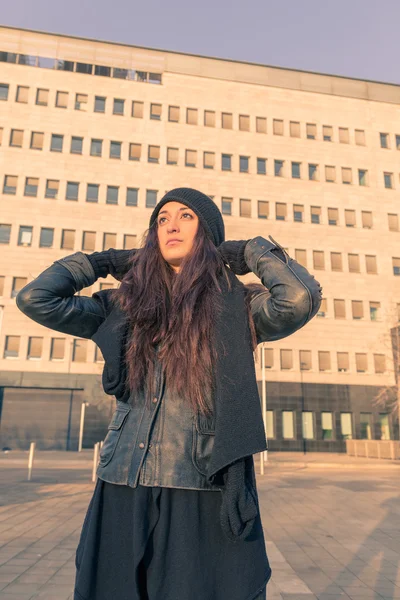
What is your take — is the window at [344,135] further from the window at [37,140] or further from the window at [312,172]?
the window at [37,140]

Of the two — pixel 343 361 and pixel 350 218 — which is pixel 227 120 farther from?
pixel 343 361

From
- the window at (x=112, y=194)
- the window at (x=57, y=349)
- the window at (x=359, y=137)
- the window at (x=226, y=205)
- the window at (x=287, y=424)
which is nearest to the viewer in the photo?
the window at (x=57, y=349)

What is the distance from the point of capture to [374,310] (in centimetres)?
4331

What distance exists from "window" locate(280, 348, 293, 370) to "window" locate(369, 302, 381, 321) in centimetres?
859

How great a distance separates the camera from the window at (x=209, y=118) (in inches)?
1738

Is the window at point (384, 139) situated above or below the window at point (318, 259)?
above

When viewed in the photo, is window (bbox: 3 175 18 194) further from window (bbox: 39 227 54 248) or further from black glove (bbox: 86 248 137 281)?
black glove (bbox: 86 248 137 281)

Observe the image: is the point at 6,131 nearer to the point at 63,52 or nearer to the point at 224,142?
the point at 63,52

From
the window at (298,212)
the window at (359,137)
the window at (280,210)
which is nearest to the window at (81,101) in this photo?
the window at (280,210)

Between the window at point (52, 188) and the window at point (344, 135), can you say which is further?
the window at point (344, 135)

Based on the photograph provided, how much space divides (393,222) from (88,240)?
91.5ft

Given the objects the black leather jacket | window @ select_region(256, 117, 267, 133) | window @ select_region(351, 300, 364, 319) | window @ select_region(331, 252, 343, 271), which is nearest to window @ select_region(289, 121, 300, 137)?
window @ select_region(256, 117, 267, 133)

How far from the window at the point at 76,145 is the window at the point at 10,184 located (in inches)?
214

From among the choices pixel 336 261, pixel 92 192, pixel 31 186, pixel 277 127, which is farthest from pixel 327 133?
pixel 31 186
